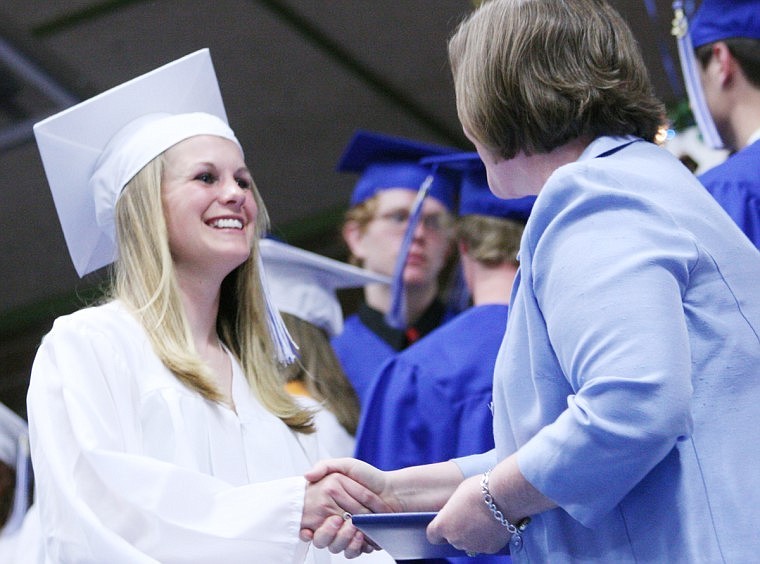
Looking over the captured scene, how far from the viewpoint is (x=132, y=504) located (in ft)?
6.92

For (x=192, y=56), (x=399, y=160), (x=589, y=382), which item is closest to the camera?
(x=589, y=382)

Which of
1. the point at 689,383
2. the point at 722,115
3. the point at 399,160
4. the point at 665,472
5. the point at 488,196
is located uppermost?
the point at 689,383

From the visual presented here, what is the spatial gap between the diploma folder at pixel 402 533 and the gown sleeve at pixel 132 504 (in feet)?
0.71

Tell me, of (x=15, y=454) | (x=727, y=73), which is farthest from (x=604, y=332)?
(x=15, y=454)

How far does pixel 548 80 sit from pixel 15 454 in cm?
342

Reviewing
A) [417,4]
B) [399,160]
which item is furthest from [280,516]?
[417,4]

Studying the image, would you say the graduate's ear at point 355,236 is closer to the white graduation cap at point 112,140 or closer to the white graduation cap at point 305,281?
the white graduation cap at point 305,281

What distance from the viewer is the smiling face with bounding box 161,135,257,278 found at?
257 centimetres

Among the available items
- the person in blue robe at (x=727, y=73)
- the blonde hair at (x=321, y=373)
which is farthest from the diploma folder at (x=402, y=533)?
the blonde hair at (x=321, y=373)

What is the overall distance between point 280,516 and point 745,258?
885 mm

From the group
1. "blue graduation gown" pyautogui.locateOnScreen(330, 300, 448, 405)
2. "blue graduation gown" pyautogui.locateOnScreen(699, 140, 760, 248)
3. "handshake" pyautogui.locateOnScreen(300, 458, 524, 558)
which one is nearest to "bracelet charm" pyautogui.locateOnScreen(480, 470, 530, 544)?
"handshake" pyautogui.locateOnScreen(300, 458, 524, 558)

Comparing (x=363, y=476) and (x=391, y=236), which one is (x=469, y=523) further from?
(x=391, y=236)

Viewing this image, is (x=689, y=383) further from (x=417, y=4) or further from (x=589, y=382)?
(x=417, y=4)

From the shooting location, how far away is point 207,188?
262 centimetres
